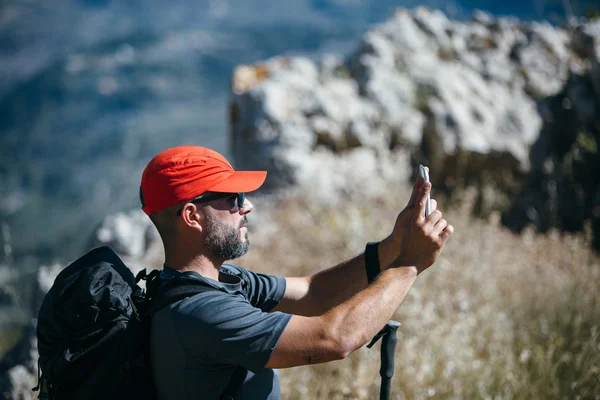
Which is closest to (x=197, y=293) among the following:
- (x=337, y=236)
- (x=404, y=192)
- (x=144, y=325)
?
(x=144, y=325)

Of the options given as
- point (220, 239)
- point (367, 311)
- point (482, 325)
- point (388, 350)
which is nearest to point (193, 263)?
point (220, 239)

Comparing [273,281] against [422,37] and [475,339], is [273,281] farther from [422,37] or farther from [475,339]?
[422,37]

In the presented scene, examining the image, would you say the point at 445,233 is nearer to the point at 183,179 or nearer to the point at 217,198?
the point at 217,198

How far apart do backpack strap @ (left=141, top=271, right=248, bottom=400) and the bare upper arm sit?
23 centimetres

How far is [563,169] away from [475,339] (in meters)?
4.07

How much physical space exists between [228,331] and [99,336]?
18.9 inches

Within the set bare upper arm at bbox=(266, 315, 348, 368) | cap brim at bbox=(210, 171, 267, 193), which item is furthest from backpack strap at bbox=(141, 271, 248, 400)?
cap brim at bbox=(210, 171, 267, 193)

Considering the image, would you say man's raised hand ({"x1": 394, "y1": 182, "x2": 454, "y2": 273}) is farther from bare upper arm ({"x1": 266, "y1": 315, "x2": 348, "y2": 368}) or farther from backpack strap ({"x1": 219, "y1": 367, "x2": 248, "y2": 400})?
backpack strap ({"x1": 219, "y1": 367, "x2": 248, "y2": 400})

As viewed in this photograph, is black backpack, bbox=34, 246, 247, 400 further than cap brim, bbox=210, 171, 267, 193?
No

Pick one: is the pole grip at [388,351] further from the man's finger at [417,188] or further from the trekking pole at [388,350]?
the man's finger at [417,188]

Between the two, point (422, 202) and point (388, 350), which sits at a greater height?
point (422, 202)

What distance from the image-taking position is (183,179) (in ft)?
6.04

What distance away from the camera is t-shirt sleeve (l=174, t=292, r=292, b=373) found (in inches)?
62.1

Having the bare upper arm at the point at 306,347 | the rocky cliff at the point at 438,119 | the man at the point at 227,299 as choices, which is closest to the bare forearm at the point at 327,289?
the man at the point at 227,299
